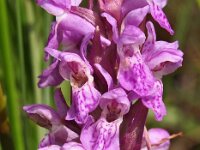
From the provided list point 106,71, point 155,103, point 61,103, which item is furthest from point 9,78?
point 155,103

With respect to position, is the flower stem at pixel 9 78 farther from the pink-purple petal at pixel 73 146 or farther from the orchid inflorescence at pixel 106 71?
the pink-purple petal at pixel 73 146

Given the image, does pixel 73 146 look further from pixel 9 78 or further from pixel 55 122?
pixel 9 78

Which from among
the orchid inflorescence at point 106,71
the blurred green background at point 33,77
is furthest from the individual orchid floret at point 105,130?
the blurred green background at point 33,77

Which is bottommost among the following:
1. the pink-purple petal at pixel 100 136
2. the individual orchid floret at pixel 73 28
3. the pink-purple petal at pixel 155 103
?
the pink-purple petal at pixel 100 136

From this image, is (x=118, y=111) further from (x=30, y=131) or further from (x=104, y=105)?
(x=30, y=131)

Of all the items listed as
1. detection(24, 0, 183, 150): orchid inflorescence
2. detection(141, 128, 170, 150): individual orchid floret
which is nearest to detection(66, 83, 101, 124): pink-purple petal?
detection(24, 0, 183, 150): orchid inflorescence

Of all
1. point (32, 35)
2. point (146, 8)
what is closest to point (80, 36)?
point (146, 8)

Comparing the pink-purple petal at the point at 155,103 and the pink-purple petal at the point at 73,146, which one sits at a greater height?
the pink-purple petal at the point at 155,103
